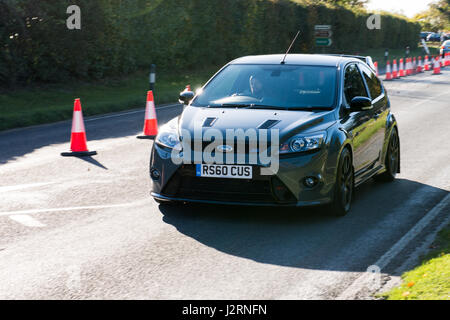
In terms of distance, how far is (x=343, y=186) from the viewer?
24.7ft

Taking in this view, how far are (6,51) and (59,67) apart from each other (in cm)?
253

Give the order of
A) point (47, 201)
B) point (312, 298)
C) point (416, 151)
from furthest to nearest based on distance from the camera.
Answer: point (416, 151) → point (47, 201) → point (312, 298)

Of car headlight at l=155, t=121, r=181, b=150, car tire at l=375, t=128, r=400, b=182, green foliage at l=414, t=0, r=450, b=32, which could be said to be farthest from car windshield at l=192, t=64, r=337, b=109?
green foliage at l=414, t=0, r=450, b=32

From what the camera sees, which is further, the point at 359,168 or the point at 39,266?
the point at 359,168

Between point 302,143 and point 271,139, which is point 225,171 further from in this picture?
point 302,143

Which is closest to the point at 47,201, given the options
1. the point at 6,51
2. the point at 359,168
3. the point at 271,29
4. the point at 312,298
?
the point at 359,168

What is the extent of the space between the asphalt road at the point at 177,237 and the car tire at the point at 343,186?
0.39ft

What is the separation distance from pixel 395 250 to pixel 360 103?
216 centimetres

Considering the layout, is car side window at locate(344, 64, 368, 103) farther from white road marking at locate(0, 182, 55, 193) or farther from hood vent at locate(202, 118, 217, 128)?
white road marking at locate(0, 182, 55, 193)

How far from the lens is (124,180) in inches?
370

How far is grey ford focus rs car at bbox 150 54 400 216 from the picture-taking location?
6.94 metres
